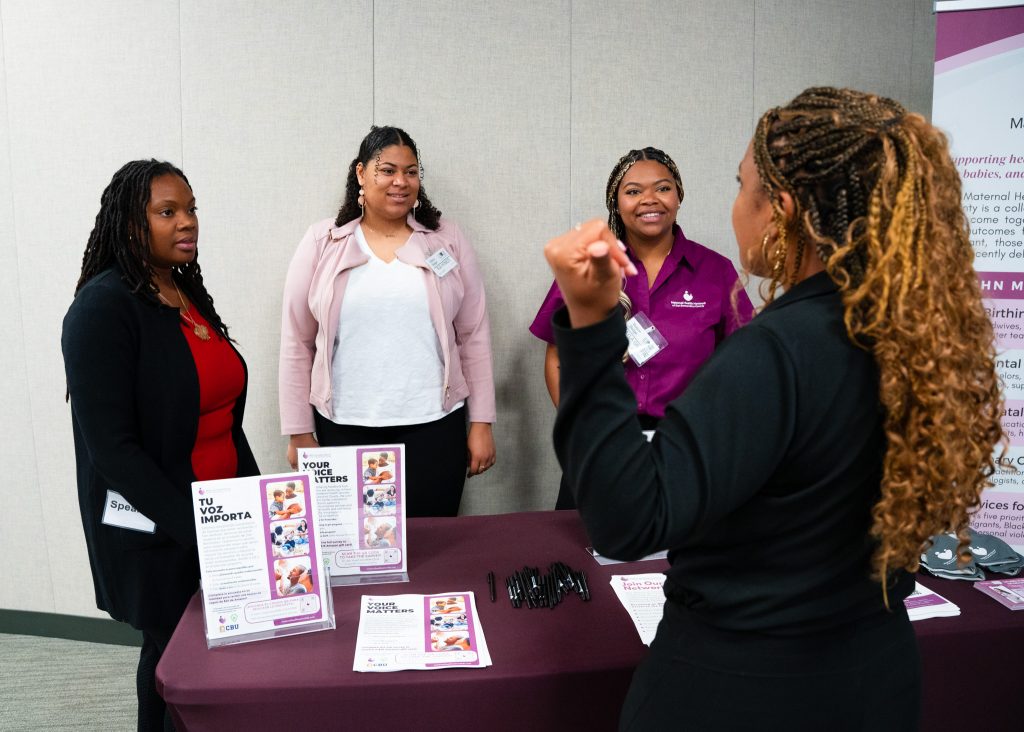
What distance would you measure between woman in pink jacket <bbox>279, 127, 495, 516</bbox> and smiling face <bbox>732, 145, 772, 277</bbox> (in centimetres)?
174

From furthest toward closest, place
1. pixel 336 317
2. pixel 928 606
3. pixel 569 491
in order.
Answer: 1. pixel 336 317
2. pixel 569 491
3. pixel 928 606

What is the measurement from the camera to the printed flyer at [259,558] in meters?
1.40

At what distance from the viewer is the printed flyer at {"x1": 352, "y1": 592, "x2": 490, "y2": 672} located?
4.40 ft

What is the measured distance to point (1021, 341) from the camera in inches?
102

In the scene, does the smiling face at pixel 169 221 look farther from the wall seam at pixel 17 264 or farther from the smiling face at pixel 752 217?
the wall seam at pixel 17 264

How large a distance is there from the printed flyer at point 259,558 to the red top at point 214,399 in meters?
0.47

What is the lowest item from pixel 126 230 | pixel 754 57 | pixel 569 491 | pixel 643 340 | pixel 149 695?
pixel 149 695

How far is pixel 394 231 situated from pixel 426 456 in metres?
0.77

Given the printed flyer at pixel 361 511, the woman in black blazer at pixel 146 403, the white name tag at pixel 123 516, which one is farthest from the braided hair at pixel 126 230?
the printed flyer at pixel 361 511

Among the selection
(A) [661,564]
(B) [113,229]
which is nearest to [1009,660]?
(A) [661,564]

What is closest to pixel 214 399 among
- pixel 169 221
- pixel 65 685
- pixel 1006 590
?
pixel 169 221

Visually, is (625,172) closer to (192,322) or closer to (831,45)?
(831,45)

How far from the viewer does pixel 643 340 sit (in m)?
2.42

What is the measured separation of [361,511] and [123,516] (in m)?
0.52
